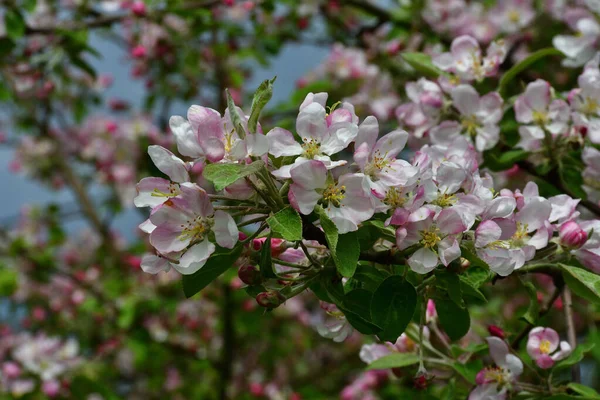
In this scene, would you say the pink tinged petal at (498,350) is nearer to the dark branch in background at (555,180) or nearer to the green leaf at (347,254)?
the dark branch in background at (555,180)

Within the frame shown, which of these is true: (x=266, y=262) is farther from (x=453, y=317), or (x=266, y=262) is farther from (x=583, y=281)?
(x=583, y=281)

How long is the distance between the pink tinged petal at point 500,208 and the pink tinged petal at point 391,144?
0.15 metres

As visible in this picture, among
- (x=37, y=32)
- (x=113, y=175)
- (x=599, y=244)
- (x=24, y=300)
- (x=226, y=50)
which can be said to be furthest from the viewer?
(x=24, y=300)

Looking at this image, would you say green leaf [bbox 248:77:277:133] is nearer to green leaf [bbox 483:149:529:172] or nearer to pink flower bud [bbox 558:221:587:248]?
pink flower bud [bbox 558:221:587:248]

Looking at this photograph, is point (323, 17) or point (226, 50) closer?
point (226, 50)

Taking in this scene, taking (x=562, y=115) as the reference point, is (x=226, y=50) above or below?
below

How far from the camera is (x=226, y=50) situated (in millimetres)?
3572

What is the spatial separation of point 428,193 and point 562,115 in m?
0.58

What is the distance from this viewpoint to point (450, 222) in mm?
901

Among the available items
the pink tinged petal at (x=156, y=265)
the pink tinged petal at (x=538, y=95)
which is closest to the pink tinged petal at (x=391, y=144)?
the pink tinged petal at (x=156, y=265)

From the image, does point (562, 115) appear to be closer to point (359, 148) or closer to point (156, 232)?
point (359, 148)

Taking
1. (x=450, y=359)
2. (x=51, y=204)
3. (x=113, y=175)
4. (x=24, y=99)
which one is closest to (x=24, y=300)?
(x=51, y=204)

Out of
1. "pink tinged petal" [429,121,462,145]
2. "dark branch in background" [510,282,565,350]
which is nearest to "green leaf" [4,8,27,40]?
"pink tinged petal" [429,121,462,145]

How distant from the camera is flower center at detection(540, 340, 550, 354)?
3.85 ft
